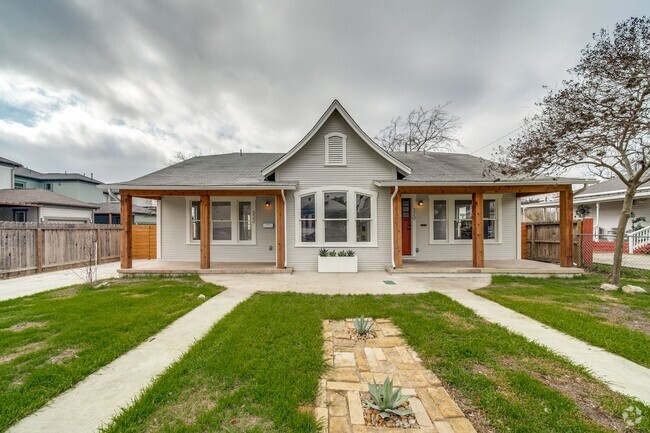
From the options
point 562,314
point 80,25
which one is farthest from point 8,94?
point 562,314

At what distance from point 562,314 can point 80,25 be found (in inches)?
623

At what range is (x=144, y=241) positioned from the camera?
1208 cm

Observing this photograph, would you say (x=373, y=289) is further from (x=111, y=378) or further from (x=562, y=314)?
(x=111, y=378)

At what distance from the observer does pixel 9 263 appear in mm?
7973

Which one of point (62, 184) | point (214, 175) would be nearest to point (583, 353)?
point (214, 175)

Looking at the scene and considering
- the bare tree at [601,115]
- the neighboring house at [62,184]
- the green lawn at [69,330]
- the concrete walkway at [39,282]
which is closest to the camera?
the green lawn at [69,330]

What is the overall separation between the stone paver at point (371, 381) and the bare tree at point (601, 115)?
6190mm

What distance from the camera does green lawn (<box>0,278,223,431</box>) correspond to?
256cm

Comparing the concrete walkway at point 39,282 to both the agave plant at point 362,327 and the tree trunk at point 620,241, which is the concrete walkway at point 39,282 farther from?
the tree trunk at point 620,241

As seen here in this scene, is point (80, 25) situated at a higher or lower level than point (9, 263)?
higher

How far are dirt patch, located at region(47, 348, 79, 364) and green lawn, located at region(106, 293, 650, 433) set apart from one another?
134cm

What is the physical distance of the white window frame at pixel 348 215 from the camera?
8.69 meters

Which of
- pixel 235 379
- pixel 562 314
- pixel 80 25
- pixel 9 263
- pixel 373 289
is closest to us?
pixel 235 379

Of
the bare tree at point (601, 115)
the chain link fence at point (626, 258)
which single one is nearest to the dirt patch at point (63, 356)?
the bare tree at point (601, 115)
